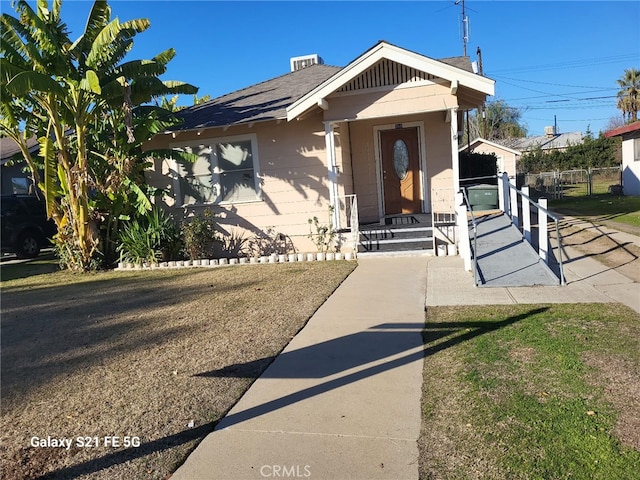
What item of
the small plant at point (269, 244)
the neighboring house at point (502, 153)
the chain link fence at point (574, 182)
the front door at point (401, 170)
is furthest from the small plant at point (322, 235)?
the chain link fence at point (574, 182)

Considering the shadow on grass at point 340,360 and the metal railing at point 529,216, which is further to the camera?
the metal railing at point 529,216

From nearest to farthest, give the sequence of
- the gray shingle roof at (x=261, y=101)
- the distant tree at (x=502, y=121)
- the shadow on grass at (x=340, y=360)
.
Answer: the shadow on grass at (x=340, y=360) → the gray shingle roof at (x=261, y=101) → the distant tree at (x=502, y=121)

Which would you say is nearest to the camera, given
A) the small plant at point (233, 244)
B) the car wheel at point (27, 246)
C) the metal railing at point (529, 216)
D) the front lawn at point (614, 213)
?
the metal railing at point (529, 216)

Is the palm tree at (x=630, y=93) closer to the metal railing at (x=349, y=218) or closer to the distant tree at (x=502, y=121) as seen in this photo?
the distant tree at (x=502, y=121)

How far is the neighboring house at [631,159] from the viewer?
69.4 feet

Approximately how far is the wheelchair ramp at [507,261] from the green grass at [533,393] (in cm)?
134

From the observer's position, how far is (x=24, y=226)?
14.4 meters

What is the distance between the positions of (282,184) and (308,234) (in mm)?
1370

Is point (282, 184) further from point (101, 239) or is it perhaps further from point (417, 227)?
point (101, 239)

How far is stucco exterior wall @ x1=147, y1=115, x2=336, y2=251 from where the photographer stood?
1114 centimetres

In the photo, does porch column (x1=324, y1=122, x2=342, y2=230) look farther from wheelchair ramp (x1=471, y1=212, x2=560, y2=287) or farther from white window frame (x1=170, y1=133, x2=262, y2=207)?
wheelchair ramp (x1=471, y1=212, x2=560, y2=287)

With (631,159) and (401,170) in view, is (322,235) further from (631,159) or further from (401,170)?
(631,159)

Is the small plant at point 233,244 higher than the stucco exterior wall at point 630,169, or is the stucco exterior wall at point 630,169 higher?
the stucco exterior wall at point 630,169

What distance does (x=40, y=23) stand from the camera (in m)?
8.91
